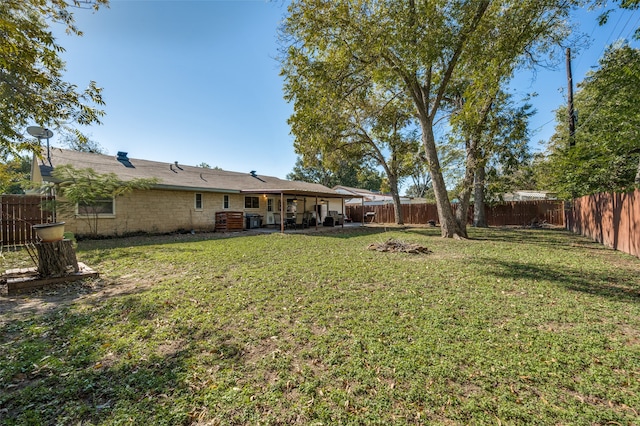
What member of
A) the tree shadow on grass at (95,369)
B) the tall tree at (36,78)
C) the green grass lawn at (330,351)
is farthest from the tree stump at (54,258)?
the tall tree at (36,78)

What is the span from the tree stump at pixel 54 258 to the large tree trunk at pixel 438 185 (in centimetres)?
1123

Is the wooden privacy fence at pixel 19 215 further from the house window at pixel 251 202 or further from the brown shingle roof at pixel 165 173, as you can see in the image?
the house window at pixel 251 202

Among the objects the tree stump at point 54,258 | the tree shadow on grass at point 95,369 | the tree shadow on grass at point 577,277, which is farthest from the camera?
the tree stump at point 54,258

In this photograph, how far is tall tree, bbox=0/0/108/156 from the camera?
5449 millimetres

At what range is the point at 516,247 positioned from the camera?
9.11 m

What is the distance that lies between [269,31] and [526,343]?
35.6 ft

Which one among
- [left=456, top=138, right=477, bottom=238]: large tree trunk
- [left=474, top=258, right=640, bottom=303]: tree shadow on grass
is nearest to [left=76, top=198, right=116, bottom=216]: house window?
[left=474, top=258, right=640, bottom=303]: tree shadow on grass

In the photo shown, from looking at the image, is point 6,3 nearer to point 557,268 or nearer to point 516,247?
point 557,268

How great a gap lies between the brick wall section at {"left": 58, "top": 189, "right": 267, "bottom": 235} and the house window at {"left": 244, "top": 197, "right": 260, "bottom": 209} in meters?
1.76

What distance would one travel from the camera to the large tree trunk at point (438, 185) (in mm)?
10984

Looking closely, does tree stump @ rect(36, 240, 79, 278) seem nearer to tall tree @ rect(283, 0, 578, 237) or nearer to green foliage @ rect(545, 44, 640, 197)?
tall tree @ rect(283, 0, 578, 237)

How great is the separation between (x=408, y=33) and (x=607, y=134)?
19.8 feet

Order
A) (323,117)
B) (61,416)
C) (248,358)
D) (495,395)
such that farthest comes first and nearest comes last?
(323,117) < (248,358) < (495,395) < (61,416)

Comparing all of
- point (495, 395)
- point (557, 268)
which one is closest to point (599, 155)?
point (557, 268)
